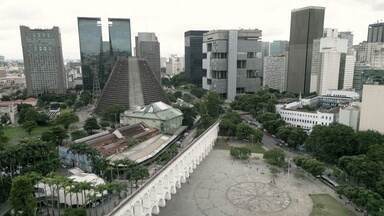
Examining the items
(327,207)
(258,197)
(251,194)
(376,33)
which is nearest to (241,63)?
(251,194)

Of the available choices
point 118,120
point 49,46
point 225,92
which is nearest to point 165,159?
point 118,120

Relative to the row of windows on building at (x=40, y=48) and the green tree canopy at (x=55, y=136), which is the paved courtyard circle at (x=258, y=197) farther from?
the row of windows on building at (x=40, y=48)

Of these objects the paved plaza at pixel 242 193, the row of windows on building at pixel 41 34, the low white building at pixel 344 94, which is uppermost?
the row of windows on building at pixel 41 34

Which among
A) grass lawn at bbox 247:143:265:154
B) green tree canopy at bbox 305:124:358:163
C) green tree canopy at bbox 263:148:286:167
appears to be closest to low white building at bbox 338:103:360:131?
green tree canopy at bbox 305:124:358:163

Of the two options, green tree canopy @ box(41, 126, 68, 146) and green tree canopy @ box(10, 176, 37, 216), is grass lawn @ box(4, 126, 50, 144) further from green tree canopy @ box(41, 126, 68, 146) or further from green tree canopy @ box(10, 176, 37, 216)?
green tree canopy @ box(10, 176, 37, 216)

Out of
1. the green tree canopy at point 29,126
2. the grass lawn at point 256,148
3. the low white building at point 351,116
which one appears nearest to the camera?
the grass lawn at point 256,148

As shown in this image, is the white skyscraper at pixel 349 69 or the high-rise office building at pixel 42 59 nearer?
the white skyscraper at pixel 349 69

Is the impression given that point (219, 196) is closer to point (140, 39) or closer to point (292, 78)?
point (292, 78)

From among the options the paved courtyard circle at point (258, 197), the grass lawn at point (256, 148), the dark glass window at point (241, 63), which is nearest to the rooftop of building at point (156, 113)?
the grass lawn at point (256, 148)
